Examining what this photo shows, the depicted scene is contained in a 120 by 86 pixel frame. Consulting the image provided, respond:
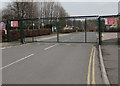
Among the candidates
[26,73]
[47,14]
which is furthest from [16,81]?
[47,14]

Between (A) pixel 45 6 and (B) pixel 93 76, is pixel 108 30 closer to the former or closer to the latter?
(A) pixel 45 6

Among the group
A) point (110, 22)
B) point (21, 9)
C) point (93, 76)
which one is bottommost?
point (93, 76)

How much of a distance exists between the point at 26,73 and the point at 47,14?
61.5m

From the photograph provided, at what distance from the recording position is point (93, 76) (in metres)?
8.30

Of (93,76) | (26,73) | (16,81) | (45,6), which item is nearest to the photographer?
(16,81)

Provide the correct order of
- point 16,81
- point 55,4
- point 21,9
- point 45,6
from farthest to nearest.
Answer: point 55,4 → point 45,6 → point 21,9 → point 16,81

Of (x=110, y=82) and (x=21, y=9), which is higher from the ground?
(x=21, y=9)

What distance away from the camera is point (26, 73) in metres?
8.84

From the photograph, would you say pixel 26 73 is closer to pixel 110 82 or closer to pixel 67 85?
pixel 67 85

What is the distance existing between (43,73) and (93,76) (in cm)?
201

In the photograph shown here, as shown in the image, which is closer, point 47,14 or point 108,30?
point 47,14

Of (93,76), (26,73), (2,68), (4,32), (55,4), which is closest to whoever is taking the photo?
(93,76)

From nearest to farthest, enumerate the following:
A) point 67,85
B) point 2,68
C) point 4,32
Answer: point 67,85
point 2,68
point 4,32

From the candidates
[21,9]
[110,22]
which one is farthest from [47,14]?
[110,22]
